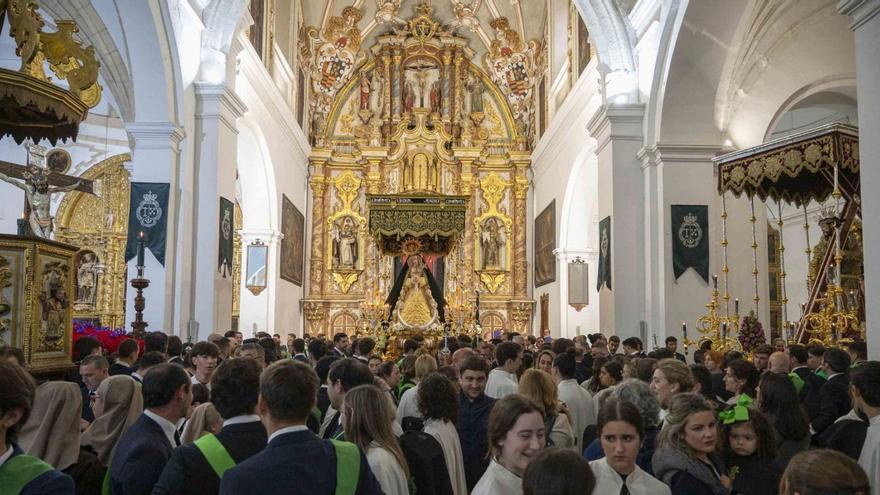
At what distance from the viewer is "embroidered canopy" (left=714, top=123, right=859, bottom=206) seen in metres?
10.0

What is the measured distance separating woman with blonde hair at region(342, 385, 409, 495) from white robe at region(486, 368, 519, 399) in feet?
9.64

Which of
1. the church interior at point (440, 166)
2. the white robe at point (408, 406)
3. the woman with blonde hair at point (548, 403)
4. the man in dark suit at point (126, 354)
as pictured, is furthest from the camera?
the church interior at point (440, 166)

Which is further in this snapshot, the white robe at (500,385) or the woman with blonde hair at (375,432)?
the white robe at (500,385)

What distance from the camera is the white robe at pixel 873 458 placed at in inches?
153

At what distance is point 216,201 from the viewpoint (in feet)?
41.9

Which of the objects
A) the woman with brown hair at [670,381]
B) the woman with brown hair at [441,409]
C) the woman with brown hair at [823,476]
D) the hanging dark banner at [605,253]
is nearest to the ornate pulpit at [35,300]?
the woman with brown hair at [441,409]

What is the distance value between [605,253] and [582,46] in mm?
Result: 6163

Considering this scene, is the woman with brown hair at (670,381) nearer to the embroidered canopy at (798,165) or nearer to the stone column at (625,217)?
the embroidered canopy at (798,165)

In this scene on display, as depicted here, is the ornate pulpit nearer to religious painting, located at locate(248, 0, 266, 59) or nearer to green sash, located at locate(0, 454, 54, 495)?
green sash, located at locate(0, 454, 54, 495)

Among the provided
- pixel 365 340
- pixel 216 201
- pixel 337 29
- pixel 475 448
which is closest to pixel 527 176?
pixel 337 29

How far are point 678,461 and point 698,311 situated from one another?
9.85 metres

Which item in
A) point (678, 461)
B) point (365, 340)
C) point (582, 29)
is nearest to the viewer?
point (678, 461)

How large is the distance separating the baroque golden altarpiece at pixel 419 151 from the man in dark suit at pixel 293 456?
2152 cm

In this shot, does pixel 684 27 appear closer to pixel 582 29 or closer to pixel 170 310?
pixel 582 29
